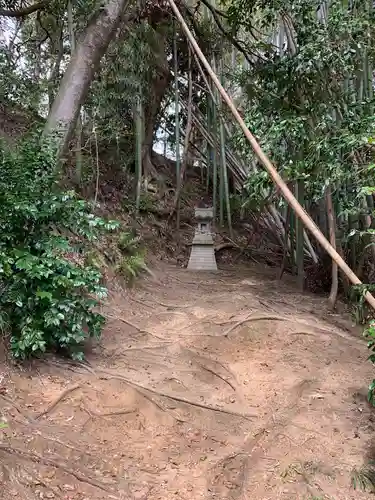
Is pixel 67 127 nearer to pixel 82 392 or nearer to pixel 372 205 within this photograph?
pixel 82 392

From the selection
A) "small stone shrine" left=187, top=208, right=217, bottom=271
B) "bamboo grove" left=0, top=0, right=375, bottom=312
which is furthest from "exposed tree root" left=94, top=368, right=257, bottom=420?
"small stone shrine" left=187, top=208, right=217, bottom=271

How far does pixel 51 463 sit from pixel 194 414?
130 centimetres

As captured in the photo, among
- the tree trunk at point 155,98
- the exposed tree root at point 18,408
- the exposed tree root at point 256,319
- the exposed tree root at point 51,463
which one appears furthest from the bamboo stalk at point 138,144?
the exposed tree root at point 51,463

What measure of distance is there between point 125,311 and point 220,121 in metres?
5.46

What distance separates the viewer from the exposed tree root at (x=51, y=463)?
2566 millimetres

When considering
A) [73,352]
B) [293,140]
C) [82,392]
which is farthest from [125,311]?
[293,140]

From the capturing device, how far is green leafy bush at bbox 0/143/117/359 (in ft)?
11.1

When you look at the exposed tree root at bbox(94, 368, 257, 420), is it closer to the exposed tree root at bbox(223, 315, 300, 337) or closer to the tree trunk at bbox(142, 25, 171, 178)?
the exposed tree root at bbox(223, 315, 300, 337)

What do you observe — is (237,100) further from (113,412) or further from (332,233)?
(113,412)

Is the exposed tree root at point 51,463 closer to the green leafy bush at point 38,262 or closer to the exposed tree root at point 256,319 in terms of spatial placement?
the green leafy bush at point 38,262

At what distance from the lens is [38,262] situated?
3.42 metres

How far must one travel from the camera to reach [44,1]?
5.56 m

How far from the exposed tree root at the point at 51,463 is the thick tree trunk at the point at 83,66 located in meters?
2.80

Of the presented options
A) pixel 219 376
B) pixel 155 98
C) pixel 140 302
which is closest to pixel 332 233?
pixel 140 302
